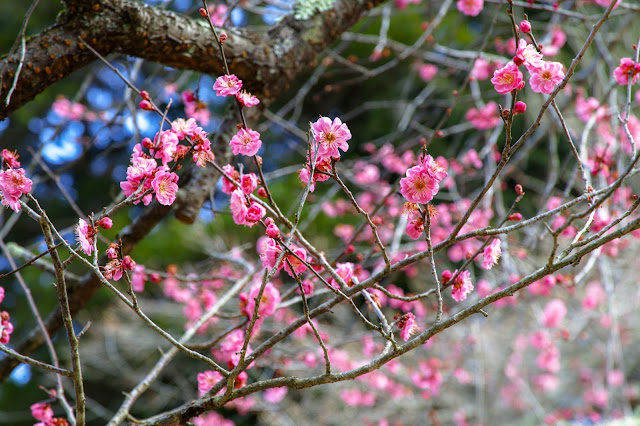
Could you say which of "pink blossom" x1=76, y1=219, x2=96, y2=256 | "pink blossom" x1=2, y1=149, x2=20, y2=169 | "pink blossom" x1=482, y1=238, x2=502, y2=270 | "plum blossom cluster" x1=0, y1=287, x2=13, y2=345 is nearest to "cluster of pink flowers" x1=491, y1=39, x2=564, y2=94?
"pink blossom" x1=482, y1=238, x2=502, y2=270

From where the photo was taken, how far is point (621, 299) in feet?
18.1

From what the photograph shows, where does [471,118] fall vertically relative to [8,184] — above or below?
above

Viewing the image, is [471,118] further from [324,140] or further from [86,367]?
[86,367]

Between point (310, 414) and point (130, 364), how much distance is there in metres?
2.02

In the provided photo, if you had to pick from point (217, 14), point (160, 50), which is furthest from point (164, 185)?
point (217, 14)

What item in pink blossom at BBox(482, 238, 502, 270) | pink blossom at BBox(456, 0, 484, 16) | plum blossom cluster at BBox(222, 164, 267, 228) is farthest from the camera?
pink blossom at BBox(456, 0, 484, 16)

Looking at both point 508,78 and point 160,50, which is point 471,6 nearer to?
point 508,78

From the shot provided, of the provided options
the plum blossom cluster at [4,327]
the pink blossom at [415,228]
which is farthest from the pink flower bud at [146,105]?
the pink blossom at [415,228]

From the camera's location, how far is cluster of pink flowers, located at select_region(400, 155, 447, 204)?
104cm

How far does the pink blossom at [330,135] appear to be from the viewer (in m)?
1.03

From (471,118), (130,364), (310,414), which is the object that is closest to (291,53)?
(471,118)

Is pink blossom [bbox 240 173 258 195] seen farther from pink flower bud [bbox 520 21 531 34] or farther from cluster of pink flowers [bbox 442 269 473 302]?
pink flower bud [bbox 520 21 531 34]

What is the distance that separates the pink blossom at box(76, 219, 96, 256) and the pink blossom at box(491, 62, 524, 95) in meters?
0.90

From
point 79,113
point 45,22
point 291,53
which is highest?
point 45,22
